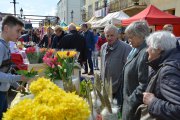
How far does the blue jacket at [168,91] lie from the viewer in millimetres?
1896

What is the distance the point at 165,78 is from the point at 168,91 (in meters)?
0.09

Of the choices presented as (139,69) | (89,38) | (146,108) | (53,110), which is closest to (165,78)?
(146,108)

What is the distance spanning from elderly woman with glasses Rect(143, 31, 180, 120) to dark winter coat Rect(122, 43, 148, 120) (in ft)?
1.84

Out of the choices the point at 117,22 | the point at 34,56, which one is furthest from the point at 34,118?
the point at 117,22

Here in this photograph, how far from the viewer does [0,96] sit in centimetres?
309

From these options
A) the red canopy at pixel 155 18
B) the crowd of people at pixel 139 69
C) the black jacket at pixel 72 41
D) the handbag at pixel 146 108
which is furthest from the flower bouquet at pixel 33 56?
the red canopy at pixel 155 18

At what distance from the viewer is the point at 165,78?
6.48 feet

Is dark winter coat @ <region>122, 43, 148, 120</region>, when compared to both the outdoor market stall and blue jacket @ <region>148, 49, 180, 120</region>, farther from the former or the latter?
the outdoor market stall

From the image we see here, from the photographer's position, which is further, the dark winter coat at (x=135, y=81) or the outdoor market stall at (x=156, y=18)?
the outdoor market stall at (x=156, y=18)

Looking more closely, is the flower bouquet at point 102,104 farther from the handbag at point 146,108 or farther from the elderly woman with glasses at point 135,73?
the elderly woman with glasses at point 135,73

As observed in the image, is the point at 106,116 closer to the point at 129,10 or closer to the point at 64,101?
the point at 64,101

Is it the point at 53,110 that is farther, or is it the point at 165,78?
the point at 165,78

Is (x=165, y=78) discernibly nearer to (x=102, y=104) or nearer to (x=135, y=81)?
(x=102, y=104)

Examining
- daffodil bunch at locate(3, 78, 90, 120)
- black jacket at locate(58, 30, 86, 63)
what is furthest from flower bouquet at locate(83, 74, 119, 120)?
black jacket at locate(58, 30, 86, 63)
